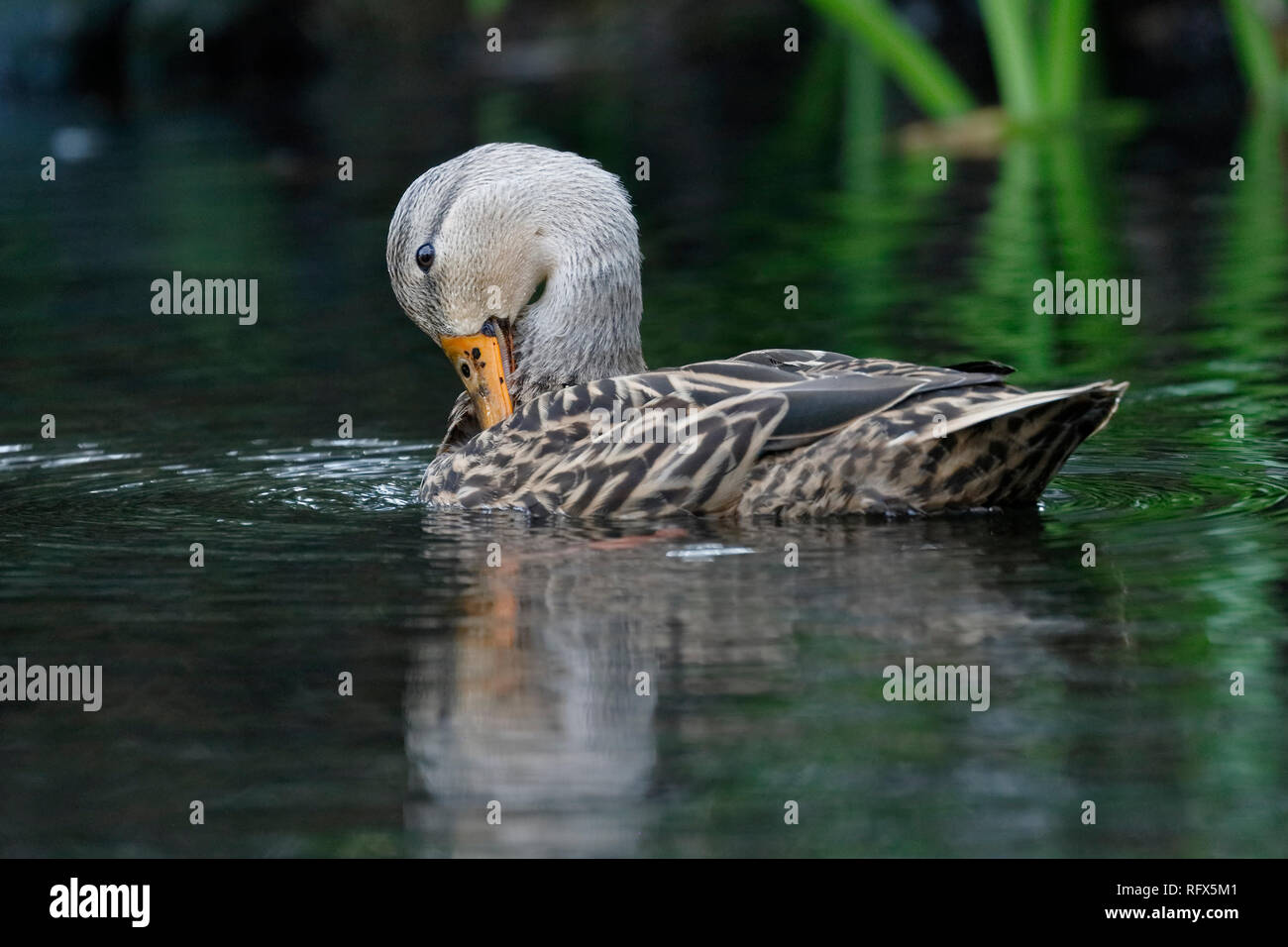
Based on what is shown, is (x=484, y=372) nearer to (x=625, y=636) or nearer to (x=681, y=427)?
(x=681, y=427)

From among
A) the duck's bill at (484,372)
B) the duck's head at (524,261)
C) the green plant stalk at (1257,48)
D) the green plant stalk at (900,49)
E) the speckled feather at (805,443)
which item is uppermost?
the green plant stalk at (1257,48)

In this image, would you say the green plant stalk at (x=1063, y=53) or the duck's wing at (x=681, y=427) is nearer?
the duck's wing at (x=681, y=427)

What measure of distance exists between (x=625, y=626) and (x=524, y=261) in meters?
2.61

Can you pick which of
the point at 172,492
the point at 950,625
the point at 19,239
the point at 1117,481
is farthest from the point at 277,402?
the point at 19,239

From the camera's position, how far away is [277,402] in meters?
11.0

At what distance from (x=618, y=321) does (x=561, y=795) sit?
374 cm

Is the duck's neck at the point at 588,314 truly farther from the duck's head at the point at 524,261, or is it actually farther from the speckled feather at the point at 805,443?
the speckled feather at the point at 805,443

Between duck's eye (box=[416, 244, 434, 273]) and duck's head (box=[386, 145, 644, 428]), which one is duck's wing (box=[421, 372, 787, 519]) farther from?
duck's eye (box=[416, 244, 434, 273])

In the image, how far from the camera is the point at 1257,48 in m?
20.3

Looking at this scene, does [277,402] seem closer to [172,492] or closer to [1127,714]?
[172,492]

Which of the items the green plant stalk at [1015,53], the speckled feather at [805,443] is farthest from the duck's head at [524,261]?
the green plant stalk at [1015,53]

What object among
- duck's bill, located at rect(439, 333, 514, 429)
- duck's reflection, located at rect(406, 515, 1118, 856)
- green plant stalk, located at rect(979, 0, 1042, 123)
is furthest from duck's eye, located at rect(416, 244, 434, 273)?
green plant stalk, located at rect(979, 0, 1042, 123)

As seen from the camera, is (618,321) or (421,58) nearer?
(618,321)

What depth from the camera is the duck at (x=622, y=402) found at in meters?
7.46
